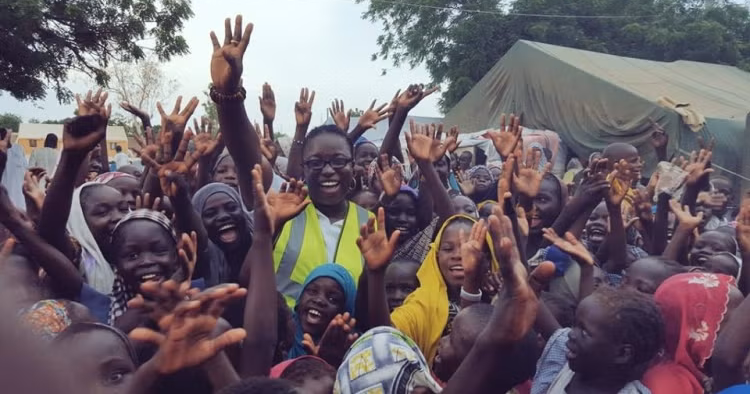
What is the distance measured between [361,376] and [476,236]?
793 mm

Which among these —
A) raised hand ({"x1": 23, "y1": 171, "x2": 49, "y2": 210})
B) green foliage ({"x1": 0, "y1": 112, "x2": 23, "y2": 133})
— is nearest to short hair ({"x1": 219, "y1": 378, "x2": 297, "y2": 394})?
raised hand ({"x1": 23, "y1": 171, "x2": 49, "y2": 210})

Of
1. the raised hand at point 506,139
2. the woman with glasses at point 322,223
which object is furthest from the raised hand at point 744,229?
the woman with glasses at point 322,223

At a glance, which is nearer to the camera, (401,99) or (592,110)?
(401,99)

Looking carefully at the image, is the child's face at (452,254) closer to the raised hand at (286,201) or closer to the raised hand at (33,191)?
the raised hand at (286,201)

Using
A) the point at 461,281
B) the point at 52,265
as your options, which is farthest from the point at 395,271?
the point at 52,265

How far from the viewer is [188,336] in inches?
64.1

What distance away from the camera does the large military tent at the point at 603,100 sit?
496 inches

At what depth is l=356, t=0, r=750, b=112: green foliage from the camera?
2286cm

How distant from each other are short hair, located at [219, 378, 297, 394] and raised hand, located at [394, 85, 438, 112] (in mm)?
3318

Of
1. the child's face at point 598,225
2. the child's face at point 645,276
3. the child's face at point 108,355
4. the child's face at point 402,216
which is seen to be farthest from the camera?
the child's face at point 598,225

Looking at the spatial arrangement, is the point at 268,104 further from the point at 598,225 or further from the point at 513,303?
the point at 513,303

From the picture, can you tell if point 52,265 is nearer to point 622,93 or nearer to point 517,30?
point 622,93

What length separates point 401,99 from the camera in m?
4.75

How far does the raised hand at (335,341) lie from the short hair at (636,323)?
853 millimetres
